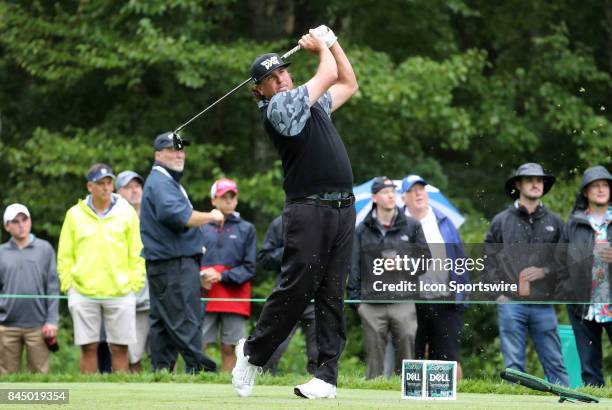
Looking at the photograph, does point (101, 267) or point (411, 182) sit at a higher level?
point (411, 182)

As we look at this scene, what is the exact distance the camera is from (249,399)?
8.45 meters

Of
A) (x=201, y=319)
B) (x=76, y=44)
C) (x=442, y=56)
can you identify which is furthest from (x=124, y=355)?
(x=442, y=56)

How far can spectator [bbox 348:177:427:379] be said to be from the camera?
40.4ft

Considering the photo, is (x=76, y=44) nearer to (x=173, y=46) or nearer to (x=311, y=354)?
(x=173, y=46)

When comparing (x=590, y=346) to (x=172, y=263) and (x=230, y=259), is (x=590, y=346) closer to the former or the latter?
(x=172, y=263)

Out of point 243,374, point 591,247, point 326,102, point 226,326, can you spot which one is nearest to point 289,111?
point 326,102

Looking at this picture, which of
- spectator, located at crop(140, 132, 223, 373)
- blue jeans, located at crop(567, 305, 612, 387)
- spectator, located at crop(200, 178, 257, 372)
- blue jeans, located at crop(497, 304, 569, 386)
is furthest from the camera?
spectator, located at crop(200, 178, 257, 372)

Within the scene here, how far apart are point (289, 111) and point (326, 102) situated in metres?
0.56

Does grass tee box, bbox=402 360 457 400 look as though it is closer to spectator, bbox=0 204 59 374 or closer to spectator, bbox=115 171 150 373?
spectator, bbox=115 171 150 373

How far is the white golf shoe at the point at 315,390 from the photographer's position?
8.48 meters

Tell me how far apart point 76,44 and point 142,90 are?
1.45 meters

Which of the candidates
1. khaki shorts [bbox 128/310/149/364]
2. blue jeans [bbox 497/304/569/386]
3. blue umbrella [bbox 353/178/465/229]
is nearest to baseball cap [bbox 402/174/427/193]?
blue umbrella [bbox 353/178/465/229]

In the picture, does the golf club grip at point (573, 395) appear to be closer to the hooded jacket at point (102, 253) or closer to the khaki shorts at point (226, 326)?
the hooded jacket at point (102, 253)

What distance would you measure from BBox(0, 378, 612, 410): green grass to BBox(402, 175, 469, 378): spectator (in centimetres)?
133
